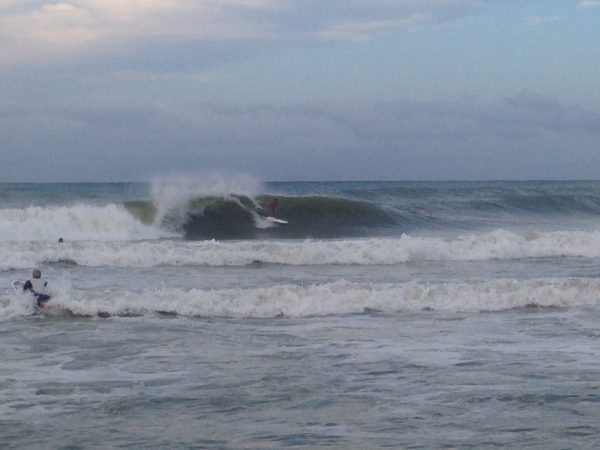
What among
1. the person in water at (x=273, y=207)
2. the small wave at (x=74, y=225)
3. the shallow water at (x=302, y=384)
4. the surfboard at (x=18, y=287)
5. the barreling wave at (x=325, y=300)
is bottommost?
the shallow water at (x=302, y=384)

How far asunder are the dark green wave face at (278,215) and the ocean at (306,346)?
10430mm

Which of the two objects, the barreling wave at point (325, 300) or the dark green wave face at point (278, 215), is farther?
the dark green wave face at point (278, 215)

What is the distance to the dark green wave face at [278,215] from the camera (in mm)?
35938

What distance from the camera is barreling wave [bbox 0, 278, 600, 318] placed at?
1575cm

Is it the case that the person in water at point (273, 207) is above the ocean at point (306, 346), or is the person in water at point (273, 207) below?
above

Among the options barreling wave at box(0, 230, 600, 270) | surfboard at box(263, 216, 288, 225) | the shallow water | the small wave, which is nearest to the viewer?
the shallow water

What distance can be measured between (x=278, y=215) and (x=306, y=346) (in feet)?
87.2

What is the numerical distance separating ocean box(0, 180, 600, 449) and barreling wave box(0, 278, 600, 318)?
0.04 metres

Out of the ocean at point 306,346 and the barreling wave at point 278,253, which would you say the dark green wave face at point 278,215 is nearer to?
the barreling wave at point 278,253

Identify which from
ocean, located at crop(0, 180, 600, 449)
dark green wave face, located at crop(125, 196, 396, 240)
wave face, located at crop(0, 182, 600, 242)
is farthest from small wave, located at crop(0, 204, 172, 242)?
ocean, located at crop(0, 180, 600, 449)

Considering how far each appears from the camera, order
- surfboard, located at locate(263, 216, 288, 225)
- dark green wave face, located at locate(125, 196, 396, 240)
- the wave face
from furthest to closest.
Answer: surfboard, located at locate(263, 216, 288, 225) → dark green wave face, located at locate(125, 196, 396, 240) → the wave face

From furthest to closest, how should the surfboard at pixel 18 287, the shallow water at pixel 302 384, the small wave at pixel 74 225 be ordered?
1. the small wave at pixel 74 225
2. the surfboard at pixel 18 287
3. the shallow water at pixel 302 384

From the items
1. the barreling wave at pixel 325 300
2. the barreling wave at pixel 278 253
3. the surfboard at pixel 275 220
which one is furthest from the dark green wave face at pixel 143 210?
the barreling wave at pixel 325 300

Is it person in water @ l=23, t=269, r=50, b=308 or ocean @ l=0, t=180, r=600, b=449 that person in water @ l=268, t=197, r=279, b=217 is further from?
person in water @ l=23, t=269, r=50, b=308
